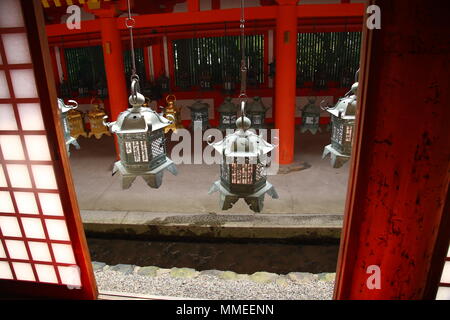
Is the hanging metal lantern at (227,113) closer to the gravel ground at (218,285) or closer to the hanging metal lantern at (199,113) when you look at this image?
the hanging metal lantern at (199,113)

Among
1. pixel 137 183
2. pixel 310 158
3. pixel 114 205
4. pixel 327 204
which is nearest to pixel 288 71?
pixel 310 158

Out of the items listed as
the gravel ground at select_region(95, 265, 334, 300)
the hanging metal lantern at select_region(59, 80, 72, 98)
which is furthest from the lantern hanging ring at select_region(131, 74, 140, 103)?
the hanging metal lantern at select_region(59, 80, 72, 98)

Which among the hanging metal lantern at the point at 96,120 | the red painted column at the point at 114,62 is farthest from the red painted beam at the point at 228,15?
the hanging metal lantern at the point at 96,120

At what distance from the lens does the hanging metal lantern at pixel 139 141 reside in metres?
2.63

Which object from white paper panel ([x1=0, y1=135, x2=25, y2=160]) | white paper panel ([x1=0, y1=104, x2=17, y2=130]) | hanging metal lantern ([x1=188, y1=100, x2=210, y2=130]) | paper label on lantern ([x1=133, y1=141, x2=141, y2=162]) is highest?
white paper panel ([x1=0, y1=104, x2=17, y2=130])

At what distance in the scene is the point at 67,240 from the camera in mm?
2588

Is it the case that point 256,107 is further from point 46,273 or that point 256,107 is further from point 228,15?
point 46,273

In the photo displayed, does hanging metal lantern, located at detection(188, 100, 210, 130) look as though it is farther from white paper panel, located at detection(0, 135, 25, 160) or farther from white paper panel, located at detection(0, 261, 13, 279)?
white paper panel, located at detection(0, 135, 25, 160)

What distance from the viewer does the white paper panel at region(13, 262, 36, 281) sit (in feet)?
9.15

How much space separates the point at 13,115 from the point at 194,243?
11.9 ft

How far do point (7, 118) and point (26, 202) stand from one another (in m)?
0.66

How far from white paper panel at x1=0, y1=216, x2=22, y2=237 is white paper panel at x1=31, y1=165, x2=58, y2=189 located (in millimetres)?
475

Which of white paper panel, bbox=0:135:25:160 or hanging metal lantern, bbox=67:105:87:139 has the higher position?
white paper panel, bbox=0:135:25:160

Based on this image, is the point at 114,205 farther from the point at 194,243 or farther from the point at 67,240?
the point at 67,240
